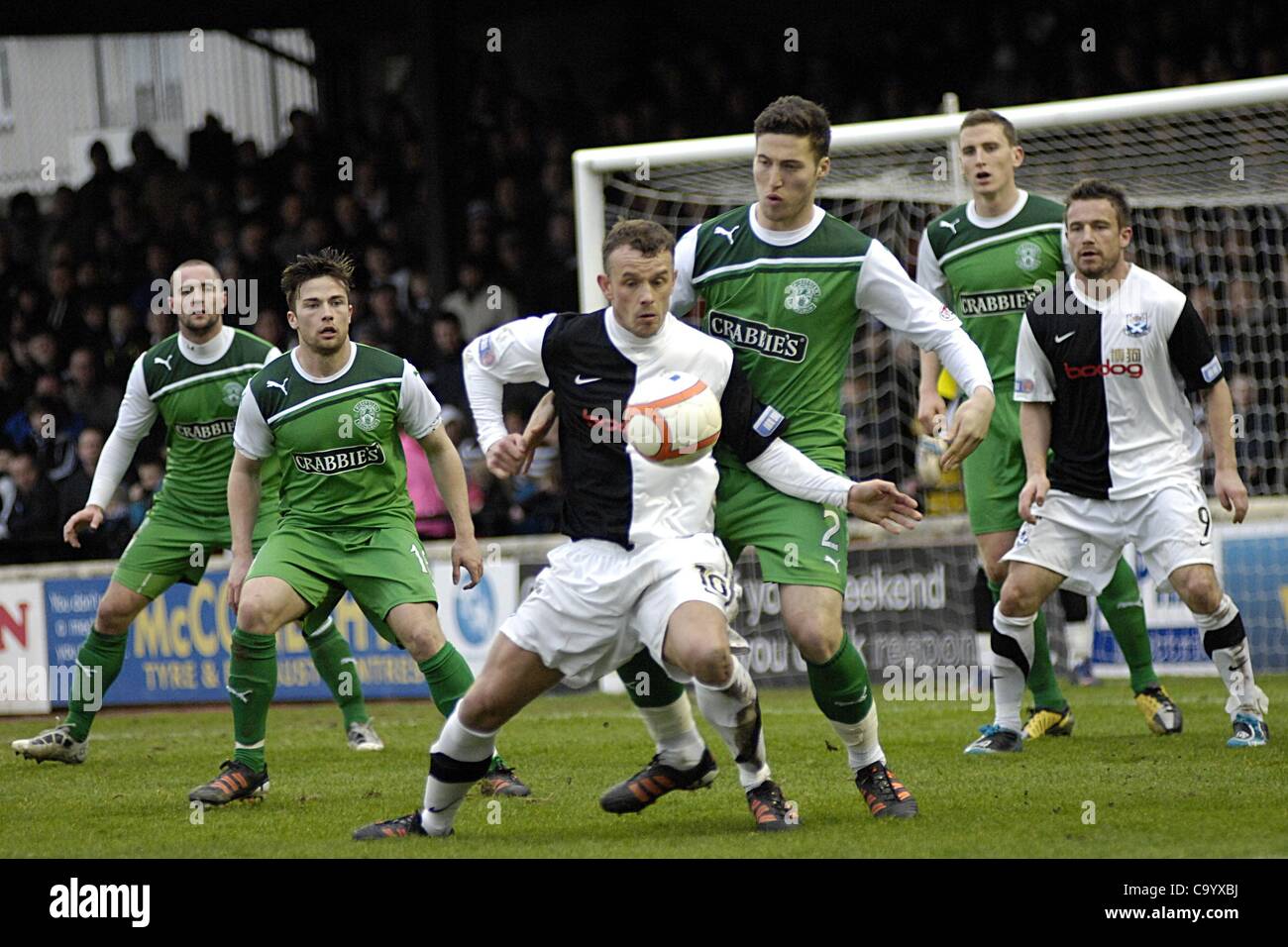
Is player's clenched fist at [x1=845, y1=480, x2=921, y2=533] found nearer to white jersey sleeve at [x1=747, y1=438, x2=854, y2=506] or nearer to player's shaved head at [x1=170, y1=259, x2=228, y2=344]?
white jersey sleeve at [x1=747, y1=438, x2=854, y2=506]

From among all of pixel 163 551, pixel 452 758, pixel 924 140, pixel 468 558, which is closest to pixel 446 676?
pixel 468 558

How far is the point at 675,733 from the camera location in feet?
20.8

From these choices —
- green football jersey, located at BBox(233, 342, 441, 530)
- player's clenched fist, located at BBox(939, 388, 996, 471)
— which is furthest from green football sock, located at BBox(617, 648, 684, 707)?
green football jersey, located at BBox(233, 342, 441, 530)

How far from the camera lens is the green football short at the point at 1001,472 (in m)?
8.41

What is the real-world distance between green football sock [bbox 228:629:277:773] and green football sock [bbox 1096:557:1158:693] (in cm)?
391

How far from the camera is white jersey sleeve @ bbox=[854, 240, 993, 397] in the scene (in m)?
6.18

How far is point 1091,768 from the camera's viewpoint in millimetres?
7387

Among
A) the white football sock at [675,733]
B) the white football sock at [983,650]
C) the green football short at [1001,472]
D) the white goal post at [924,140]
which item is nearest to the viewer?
the white football sock at [675,733]

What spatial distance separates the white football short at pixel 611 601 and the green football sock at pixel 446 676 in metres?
1.57

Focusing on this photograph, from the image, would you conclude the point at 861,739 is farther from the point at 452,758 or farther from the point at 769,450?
the point at 452,758

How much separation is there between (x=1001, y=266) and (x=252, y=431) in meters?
3.40

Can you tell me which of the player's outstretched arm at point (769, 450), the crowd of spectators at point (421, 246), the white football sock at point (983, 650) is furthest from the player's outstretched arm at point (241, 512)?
the crowd of spectators at point (421, 246)

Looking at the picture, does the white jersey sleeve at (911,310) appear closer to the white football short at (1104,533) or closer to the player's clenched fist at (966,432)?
the player's clenched fist at (966,432)

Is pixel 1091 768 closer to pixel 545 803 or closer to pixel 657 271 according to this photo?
pixel 545 803
